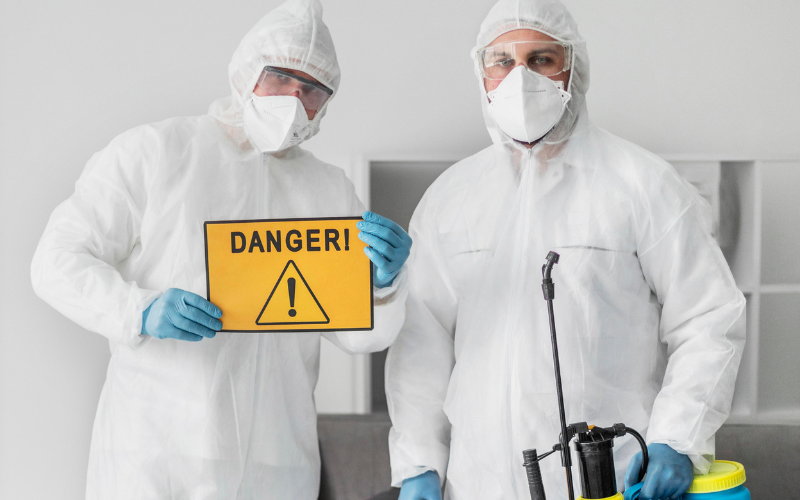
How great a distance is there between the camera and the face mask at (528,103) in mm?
1131

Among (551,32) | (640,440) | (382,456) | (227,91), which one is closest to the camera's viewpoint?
(640,440)

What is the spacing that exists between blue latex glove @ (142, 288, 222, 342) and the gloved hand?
2.40 ft

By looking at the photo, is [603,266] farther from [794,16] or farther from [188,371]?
[794,16]

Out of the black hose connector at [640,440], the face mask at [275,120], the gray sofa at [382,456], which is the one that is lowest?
the gray sofa at [382,456]

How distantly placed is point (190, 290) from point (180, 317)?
12 cm

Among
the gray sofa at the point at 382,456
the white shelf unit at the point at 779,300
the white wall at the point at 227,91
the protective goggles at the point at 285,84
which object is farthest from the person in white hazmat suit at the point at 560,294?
the white shelf unit at the point at 779,300

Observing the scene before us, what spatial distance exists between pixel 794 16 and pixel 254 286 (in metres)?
2.16

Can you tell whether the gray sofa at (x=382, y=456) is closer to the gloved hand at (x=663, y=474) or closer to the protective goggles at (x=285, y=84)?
the gloved hand at (x=663, y=474)

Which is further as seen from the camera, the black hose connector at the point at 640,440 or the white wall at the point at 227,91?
the white wall at the point at 227,91

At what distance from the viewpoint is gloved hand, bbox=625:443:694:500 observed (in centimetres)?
93

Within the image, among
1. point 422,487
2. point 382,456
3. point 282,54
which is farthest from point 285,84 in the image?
point 382,456

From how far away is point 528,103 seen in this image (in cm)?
113

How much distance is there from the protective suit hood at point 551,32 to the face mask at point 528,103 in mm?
42

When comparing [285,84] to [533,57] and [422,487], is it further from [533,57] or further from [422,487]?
[422,487]
